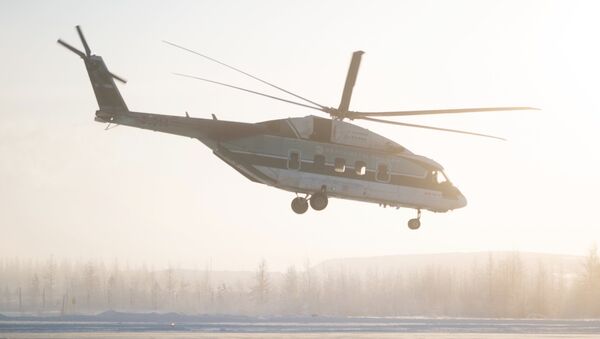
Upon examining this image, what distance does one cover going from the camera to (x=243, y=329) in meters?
35.7

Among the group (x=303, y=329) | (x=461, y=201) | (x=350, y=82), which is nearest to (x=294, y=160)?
(x=350, y=82)

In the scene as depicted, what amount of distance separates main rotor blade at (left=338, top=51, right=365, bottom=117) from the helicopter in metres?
0.04

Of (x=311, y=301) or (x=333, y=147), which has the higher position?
(x=333, y=147)

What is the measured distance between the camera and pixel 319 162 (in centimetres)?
3003

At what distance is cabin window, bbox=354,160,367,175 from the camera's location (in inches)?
1203

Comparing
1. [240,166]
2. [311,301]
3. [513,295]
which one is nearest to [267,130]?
[240,166]

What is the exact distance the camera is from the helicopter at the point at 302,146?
29.2 m

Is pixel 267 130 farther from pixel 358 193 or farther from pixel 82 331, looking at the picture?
pixel 82 331

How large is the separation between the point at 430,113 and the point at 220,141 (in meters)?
7.74

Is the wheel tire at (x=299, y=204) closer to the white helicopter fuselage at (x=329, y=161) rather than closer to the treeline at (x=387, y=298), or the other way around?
the white helicopter fuselage at (x=329, y=161)

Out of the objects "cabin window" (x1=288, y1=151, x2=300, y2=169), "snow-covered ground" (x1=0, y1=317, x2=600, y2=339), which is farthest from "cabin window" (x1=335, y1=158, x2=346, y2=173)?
"snow-covered ground" (x1=0, y1=317, x2=600, y2=339)

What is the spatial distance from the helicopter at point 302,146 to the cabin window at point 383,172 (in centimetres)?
4

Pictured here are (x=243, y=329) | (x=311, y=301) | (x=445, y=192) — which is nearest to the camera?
(x=445, y=192)

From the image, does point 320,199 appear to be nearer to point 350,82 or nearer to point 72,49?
point 350,82
